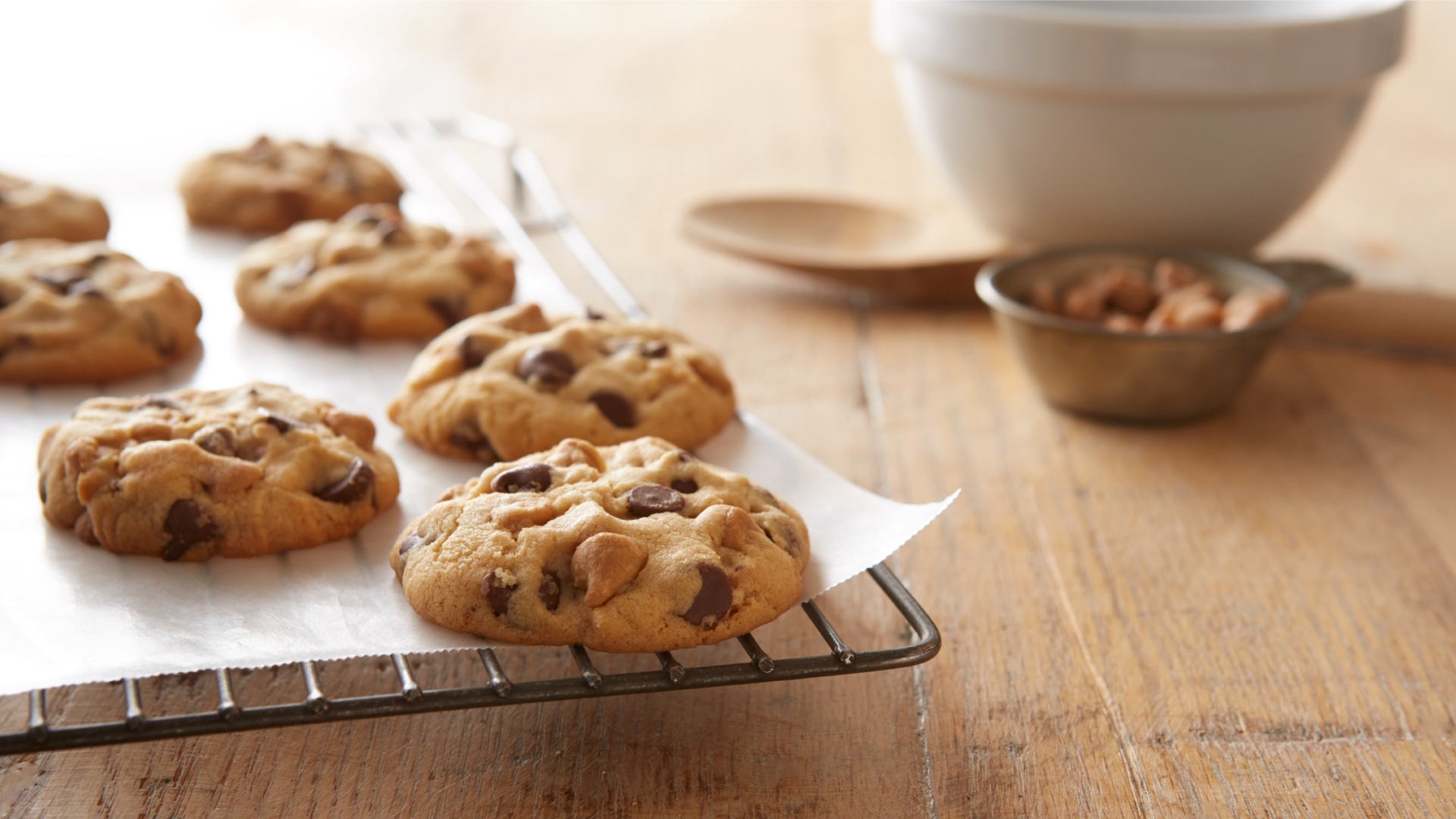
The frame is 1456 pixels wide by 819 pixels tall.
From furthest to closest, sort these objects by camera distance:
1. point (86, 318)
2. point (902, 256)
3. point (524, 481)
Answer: point (902, 256)
point (86, 318)
point (524, 481)

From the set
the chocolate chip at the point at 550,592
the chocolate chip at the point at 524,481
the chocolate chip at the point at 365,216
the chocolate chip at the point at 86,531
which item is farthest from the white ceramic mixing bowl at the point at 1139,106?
the chocolate chip at the point at 86,531

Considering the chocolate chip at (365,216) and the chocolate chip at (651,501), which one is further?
the chocolate chip at (365,216)

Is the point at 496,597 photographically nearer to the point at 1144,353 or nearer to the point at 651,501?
the point at 651,501

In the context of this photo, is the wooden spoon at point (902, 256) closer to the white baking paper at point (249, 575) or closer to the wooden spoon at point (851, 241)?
the wooden spoon at point (851, 241)

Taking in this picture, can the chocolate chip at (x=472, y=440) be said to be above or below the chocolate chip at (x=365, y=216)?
below

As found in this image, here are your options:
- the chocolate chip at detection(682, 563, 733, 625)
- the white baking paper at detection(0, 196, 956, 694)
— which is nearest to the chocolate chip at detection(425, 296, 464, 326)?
the white baking paper at detection(0, 196, 956, 694)

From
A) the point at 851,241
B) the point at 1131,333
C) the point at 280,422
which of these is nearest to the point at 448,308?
the point at 280,422

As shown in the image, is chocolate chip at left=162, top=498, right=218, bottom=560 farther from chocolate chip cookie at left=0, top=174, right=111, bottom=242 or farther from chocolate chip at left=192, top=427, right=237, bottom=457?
chocolate chip cookie at left=0, top=174, right=111, bottom=242
